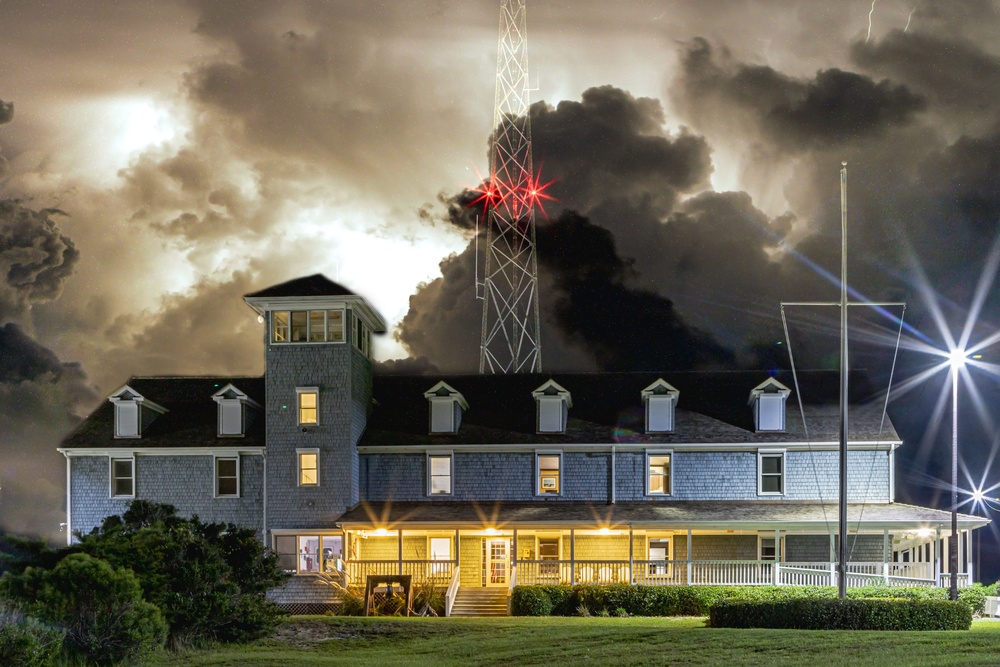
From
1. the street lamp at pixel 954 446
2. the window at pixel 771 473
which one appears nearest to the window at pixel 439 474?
the window at pixel 771 473

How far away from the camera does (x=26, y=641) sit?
72.8 feet

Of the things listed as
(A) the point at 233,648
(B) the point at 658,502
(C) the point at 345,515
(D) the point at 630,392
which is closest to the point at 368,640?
(A) the point at 233,648

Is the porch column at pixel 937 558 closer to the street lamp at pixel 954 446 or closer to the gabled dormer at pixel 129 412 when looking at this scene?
the street lamp at pixel 954 446

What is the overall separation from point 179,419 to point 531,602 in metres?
15.3

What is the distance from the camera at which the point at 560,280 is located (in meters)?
77.8

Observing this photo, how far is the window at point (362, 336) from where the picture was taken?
43.7 metres

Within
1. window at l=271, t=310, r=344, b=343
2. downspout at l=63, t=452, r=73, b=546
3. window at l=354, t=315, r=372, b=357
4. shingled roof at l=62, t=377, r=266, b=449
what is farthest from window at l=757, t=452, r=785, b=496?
downspout at l=63, t=452, r=73, b=546

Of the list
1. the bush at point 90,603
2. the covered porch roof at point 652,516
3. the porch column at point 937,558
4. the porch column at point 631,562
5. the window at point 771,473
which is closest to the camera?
the bush at point 90,603

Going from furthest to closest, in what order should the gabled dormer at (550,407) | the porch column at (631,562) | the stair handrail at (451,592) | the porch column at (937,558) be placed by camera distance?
the gabled dormer at (550,407)
the porch column at (631,562)
the porch column at (937,558)
the stair handrail at (451,592)

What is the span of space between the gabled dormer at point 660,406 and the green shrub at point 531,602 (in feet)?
28.1

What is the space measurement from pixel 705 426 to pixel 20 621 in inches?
986

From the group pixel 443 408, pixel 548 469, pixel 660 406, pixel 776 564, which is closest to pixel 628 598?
pixel 776 564

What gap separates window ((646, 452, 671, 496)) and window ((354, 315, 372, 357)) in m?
10.4

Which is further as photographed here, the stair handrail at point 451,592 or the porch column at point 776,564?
the porch column at point 776,564
